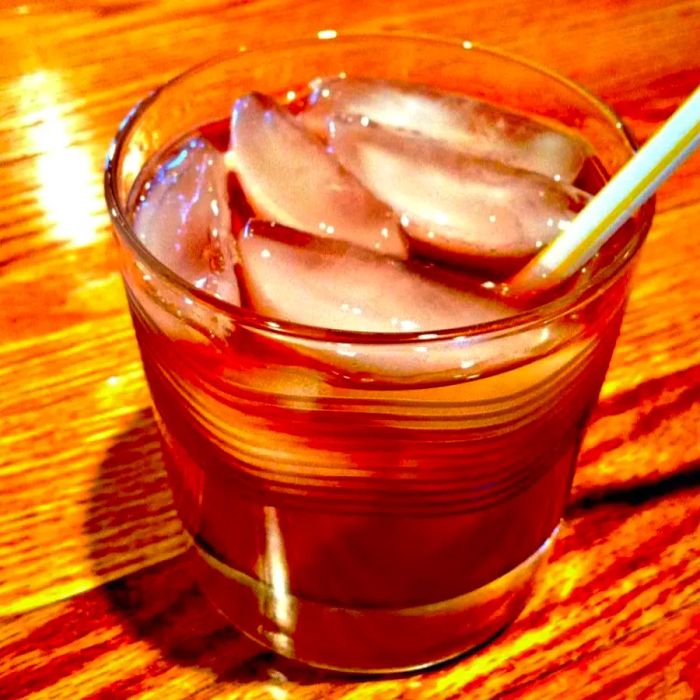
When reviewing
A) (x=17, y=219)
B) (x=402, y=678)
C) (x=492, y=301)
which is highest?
(x=492, y=301)

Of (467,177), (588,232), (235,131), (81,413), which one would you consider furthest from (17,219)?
(588,232)

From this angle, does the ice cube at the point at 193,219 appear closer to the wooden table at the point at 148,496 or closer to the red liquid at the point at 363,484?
the red liquid at the point at 363,484

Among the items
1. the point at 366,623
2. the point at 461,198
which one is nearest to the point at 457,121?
the point at 461,198

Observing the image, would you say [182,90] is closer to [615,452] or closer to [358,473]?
[358,473]

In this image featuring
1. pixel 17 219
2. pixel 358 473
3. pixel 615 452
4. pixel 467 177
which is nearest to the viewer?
pixel 358 473

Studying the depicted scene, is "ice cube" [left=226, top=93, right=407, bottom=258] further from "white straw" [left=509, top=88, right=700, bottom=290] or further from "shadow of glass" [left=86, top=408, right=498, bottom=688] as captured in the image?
"shadow of glass" [left=86, top=408, right=498, bottom=688]

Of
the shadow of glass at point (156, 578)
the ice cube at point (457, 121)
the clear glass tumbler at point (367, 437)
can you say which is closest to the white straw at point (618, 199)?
the clear glass tumbler at point (367, 437)

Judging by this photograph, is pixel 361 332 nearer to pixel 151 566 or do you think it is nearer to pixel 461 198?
pixel 461 198
